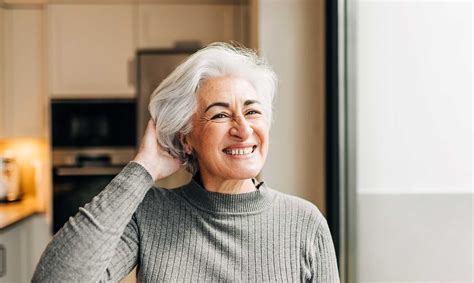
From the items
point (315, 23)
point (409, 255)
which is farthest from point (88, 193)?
point (409, 255)

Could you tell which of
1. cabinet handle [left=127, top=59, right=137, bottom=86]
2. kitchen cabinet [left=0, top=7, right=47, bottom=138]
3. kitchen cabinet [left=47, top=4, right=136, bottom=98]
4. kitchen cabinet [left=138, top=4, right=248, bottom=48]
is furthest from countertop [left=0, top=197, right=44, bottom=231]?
kitchen cabinet [left=138, top=4, right=248, bottom=48]

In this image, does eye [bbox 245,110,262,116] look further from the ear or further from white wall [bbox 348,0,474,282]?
white wall [bbox 348,0,474,282]

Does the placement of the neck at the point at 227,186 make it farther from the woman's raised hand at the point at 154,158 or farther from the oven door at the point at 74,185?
the oven door at the point at 74,185

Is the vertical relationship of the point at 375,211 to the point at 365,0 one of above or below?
below

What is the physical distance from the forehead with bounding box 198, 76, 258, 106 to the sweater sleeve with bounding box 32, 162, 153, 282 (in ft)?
0.72

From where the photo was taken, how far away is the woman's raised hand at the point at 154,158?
1.35 metres

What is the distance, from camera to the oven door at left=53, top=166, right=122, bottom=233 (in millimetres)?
3693

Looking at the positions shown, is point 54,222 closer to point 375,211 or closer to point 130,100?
point 130,100

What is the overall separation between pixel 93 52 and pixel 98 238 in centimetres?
277

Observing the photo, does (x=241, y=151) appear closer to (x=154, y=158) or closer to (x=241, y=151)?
(x=241, y=151)

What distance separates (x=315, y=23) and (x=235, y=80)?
1.20m

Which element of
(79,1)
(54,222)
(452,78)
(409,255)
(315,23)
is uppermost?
(79,1)

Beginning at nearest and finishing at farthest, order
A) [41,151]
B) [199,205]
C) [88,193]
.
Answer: [199,205]
[88,193]
[41,151]

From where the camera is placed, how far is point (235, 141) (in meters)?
1.31
